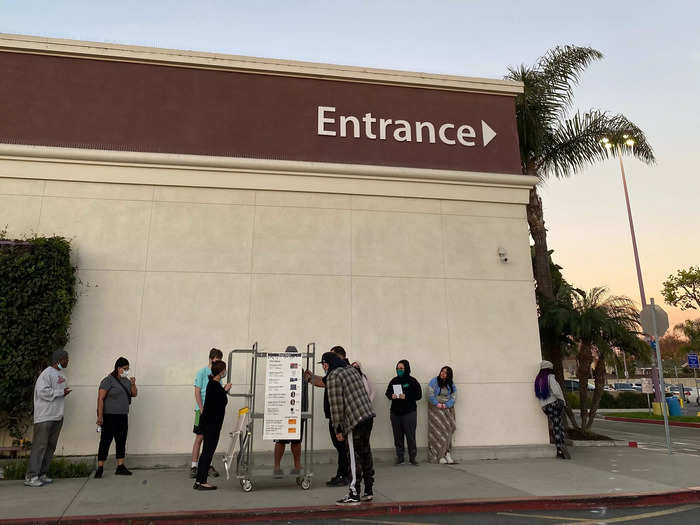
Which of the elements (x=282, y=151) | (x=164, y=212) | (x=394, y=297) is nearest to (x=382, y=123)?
(x=282, y=151)

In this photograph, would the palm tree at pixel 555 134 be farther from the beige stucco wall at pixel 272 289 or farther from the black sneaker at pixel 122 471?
the black sneaker at pixel 122 471

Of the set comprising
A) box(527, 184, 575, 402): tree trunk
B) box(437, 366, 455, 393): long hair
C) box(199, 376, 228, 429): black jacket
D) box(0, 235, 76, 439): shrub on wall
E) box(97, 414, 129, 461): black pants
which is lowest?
box(97, 414, 129, 461): black pants

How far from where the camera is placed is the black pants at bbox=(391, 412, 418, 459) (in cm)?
899

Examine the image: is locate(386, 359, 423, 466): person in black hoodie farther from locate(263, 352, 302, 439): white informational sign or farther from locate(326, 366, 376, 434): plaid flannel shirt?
locate(326, 366, 376, 434): plaid flannel shirt

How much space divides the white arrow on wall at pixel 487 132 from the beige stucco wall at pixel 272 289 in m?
2.10

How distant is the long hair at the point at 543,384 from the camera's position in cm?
976

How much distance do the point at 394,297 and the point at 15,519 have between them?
7018 millimetres

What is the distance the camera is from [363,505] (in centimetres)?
581

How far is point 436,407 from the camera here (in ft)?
30.7

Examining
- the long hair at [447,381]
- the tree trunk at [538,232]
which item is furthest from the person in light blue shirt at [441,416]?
the tree trunk at [538,232]

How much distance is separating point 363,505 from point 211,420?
245 centimetres

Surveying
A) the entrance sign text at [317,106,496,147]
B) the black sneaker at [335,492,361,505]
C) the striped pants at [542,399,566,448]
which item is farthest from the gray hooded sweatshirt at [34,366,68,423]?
the striped pants at [542,399,566,448]

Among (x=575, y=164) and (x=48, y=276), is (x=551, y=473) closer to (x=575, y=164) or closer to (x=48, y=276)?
(x=48, y=276)

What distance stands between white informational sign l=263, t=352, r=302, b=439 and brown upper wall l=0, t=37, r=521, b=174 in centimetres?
507
